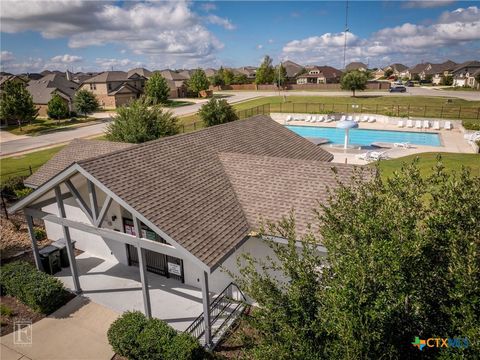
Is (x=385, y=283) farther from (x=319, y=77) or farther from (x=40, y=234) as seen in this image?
(x=319, y=77)

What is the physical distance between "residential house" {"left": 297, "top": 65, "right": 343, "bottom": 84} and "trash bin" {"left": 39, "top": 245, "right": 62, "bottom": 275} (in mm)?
111210

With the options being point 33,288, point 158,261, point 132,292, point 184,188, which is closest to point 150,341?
point 132,292

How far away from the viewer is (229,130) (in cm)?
1811

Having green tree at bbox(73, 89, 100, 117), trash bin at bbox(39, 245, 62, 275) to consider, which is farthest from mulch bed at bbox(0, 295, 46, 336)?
green tree at bbox(73, 89, 100, 117)

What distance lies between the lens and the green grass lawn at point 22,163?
27.1m

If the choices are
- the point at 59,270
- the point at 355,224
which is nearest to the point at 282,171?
the point at 355,224

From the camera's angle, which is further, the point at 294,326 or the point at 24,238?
the point at 24,238

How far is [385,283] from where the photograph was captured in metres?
4.59

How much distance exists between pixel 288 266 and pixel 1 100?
53.2 meters

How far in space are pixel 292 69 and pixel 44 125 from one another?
10381 cm

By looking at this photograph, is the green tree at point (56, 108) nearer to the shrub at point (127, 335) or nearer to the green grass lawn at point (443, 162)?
the green grass lawn at point (443, 162)

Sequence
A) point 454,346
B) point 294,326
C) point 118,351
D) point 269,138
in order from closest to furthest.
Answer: point 454,346 < point 294,326 < point 118,351 < point 269,138

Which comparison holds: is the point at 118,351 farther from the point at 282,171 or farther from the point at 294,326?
the point at 282,171

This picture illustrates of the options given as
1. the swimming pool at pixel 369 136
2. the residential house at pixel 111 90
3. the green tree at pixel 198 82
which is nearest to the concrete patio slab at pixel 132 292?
the swimming pool at pixel 369 136
